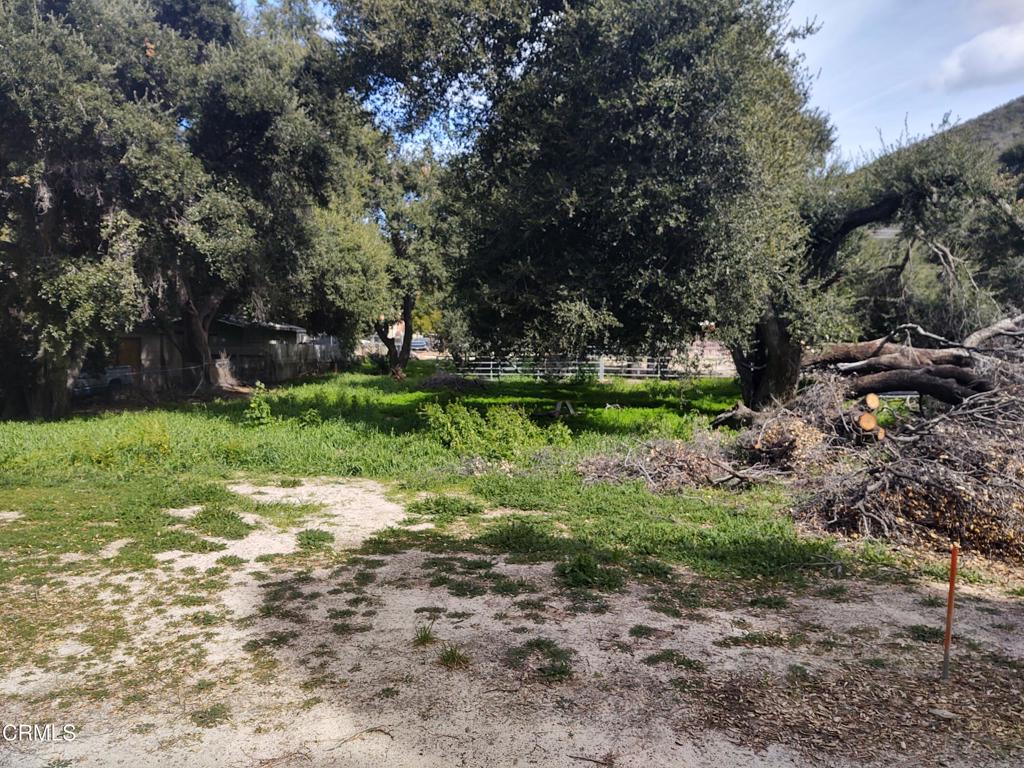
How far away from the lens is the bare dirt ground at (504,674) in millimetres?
Result: 3236

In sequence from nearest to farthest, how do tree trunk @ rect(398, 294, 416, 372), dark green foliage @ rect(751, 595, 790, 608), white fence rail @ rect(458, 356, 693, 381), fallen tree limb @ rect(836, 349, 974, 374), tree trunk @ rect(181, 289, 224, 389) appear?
1. dark green foliage @ rect(751, 595, 790, 608)
2. fallen tree limb @ rect(836, 349, 974, 374)
3. tree trunk @ rect(181, 289, 224, 389)
4. white fence rail @ rect(458, 356, 693, 381)
5. tree trunk @ rect(398, 294, 416, 372)

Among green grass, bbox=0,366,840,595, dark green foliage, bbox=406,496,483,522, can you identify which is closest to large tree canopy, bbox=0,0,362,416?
green grass, bbox=0,366,840,595

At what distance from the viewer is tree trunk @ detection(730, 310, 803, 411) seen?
13805 mm

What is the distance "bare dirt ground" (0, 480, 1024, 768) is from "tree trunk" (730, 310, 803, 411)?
8834mm

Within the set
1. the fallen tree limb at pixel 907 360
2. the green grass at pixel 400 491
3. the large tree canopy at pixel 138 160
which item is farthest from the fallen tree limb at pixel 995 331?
the large tree canopy at pixel 138 160

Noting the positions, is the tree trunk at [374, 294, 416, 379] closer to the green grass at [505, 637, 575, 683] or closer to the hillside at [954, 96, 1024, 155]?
the green grass at [505, 637, 575, 683]

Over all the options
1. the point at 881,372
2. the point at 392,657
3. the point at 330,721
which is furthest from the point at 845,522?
the point at 881,372

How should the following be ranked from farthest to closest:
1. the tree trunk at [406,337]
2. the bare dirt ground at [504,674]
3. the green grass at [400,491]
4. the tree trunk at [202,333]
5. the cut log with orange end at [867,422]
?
the tree trunk at [406,337] → the tree trunk at [202,333] → the cut log with orange end at [867,422] → the green grass at [400,491] → the bare dirt ground at [504,674]

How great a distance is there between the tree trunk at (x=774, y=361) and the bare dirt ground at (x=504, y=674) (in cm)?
883

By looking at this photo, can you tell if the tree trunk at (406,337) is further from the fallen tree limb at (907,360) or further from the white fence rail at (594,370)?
the fallen tree limb at (907,360)

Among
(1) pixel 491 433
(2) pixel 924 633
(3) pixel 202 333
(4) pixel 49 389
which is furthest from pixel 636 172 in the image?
(3) pixel 202 333

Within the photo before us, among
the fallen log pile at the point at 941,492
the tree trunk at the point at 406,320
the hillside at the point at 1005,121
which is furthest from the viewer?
the hillside at the point at 1005,121

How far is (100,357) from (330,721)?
64.6 feet

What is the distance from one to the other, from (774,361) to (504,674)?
39.4 feet
